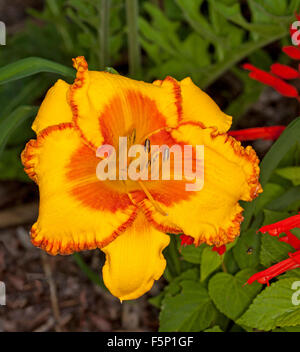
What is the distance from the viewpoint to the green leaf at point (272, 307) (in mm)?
836

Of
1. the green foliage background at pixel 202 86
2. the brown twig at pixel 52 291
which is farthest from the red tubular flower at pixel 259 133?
the brown twig at pixel 52 291

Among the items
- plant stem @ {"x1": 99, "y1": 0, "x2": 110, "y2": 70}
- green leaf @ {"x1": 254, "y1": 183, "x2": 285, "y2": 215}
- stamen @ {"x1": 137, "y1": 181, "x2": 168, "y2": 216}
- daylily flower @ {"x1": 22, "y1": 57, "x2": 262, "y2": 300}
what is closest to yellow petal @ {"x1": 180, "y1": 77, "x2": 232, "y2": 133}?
daylily flower @ {"x1": 22, "y1": 57, "x2": 262, "y2": 300}

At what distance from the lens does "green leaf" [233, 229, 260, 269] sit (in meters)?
0.94

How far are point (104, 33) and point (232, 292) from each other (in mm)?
622

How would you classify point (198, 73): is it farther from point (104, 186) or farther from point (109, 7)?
point (104, 186)

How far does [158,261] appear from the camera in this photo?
77 centimetres

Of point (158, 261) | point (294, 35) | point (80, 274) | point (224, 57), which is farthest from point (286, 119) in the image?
point (158, 261)

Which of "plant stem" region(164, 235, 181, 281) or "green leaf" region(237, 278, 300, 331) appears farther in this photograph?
"plant stem" region(164, 235, 181, 281)

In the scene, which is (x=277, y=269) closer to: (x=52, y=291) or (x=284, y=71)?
(x=284, y=71)

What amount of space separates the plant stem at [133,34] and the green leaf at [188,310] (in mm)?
496

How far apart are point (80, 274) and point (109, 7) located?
1.97 feet

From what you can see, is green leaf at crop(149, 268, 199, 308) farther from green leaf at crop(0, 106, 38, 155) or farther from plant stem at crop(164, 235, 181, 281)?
green leaf at crop(0, 106, 38, 155)

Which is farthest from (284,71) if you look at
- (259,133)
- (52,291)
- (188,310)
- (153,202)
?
(52,291)

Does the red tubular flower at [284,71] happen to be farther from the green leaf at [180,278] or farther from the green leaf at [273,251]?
the green leaf at [180,278]
